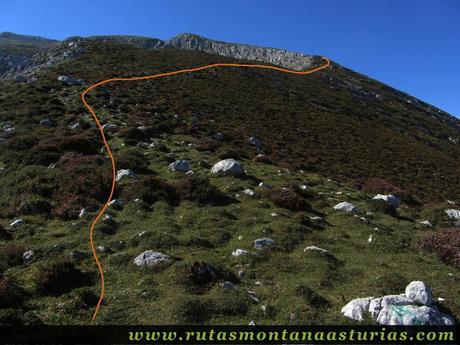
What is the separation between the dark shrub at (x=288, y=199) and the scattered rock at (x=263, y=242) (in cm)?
481

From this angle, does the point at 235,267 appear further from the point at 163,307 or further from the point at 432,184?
the point at 432,184

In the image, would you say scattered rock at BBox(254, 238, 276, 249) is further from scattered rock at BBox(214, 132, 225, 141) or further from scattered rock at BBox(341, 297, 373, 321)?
scattered rock at BBox(214, 132, 225, 141)

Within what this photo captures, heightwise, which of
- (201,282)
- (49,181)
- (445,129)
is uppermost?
(445,129)

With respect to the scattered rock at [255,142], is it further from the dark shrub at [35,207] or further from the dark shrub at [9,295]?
the dark shrub at [9,295]

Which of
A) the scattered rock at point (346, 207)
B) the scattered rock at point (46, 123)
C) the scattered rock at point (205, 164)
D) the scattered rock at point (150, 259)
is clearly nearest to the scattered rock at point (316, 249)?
the scattered rock at point (150, 259)

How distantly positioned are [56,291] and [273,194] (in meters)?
11.2

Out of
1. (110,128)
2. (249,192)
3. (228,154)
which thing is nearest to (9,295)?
(249,192)

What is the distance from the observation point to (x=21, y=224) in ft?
53.0

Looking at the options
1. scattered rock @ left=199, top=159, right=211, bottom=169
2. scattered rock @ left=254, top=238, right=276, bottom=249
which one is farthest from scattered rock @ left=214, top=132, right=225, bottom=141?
scattered rock @ left=254, top=238, right=276, bottom=249

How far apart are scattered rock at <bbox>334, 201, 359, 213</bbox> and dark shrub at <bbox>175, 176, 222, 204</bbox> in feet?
18.5

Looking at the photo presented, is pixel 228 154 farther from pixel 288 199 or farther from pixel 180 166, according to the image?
pixel 288 199

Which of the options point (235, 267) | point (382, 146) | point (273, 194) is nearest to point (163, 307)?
point (235, 267)

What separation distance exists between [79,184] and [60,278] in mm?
8492

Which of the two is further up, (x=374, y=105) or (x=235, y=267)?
(x=374, y=105)
